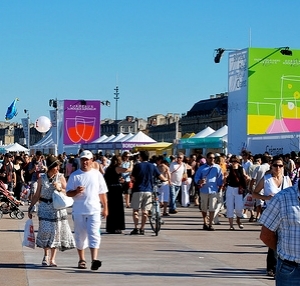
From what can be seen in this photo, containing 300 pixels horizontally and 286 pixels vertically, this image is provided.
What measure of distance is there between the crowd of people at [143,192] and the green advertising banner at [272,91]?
8.12m

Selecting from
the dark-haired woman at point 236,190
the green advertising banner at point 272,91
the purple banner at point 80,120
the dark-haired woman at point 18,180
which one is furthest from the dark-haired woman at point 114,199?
the purple banner at point 80,120

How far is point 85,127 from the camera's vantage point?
48844 mm

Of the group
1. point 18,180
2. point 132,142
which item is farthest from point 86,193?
point 132,142

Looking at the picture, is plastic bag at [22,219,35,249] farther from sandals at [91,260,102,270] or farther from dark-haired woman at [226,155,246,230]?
dark-haired woman at [226,155,246,230]

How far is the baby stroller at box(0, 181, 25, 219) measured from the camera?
2047cm

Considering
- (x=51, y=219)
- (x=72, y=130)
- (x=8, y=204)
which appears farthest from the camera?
Result: (x=72, y=130)

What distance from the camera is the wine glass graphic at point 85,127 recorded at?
157 feet

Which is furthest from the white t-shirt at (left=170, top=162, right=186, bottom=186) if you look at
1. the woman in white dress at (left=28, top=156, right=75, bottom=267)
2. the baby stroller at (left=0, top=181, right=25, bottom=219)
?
the woman in white dress at (left=28, top=156, right=75, bottom=267)

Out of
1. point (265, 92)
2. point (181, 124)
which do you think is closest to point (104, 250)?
point (265, 92)

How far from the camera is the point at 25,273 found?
10625 millimetres

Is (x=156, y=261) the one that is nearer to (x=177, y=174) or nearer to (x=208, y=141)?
(x=177, y=174)

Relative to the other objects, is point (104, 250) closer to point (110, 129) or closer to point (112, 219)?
point (112, 219)

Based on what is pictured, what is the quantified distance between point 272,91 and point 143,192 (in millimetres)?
20537

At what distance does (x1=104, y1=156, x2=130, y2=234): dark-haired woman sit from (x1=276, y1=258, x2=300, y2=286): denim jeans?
37.1ft
